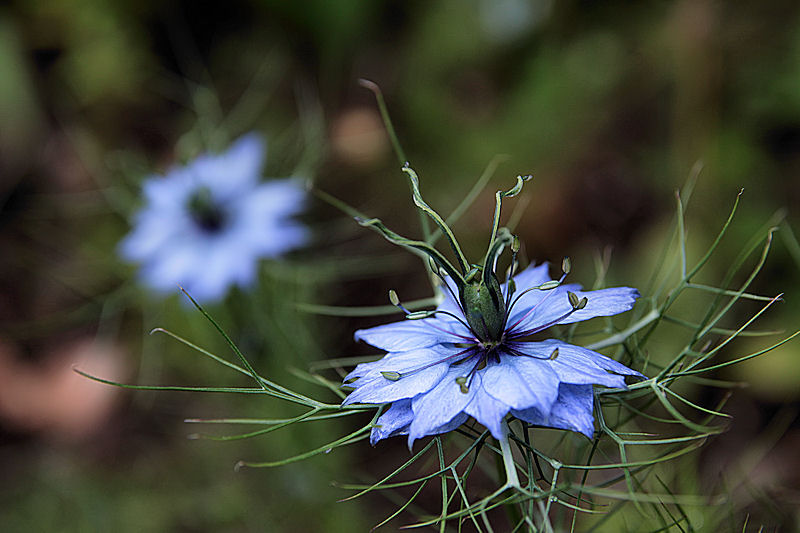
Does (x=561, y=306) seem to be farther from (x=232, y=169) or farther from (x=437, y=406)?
(x=232, y=169)

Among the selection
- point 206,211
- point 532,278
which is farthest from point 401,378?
point 206,211

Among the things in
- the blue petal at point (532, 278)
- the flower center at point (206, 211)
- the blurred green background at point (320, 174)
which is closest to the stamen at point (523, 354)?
the blue petal at point (532, 278)

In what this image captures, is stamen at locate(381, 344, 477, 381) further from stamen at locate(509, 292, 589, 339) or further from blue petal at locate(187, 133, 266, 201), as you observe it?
blue petal at locate(187, 133, 266, 201)

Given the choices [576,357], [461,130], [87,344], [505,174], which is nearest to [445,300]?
[576,357]

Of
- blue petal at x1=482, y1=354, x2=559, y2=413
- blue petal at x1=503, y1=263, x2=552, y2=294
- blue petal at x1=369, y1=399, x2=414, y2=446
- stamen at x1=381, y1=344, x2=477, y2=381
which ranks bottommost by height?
blue petal at x1=369, y1=399, x2=414, y2=446

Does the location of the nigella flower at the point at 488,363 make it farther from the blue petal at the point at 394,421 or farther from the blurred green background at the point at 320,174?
the blurred green background at the point at 320,174

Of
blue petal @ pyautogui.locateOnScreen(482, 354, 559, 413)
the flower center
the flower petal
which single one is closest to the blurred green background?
the flower petal

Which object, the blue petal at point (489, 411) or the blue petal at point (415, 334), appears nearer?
the blue petal at point (489, 411)
